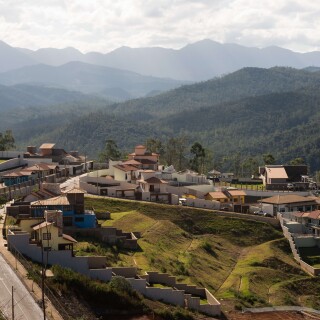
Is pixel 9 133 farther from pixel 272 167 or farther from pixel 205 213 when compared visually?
pixel 205 213

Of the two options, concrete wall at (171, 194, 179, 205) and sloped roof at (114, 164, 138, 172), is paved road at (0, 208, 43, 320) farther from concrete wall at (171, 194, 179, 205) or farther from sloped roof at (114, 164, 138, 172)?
sloped roof at (114, 164, 138, 172)

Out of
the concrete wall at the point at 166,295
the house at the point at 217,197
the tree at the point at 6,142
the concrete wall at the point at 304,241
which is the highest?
the tree at the point at 6,142

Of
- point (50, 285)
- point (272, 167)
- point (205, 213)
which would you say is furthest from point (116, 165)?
point (50, 285)

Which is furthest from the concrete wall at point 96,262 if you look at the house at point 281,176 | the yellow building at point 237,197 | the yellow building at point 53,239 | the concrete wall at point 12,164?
the house at point 281,176

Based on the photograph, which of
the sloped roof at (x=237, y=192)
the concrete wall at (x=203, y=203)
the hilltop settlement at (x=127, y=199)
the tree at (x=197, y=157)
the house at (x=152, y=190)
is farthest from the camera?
the tree at (x=197, y=157)

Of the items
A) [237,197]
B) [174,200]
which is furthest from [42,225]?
[237,197]

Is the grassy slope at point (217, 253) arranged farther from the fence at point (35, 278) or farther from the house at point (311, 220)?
the fence at point (35, 278)

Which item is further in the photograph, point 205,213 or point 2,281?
point 205,213

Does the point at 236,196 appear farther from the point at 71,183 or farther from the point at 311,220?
the point at 71,183
